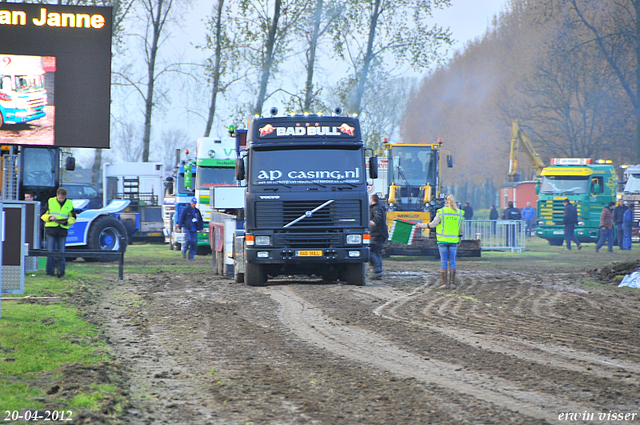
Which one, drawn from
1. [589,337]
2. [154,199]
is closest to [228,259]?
[589,337]

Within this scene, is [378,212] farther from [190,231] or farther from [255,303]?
[190,231]

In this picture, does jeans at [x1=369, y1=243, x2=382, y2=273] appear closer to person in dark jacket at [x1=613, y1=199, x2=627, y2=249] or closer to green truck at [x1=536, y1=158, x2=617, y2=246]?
person in dark jacket at [x1=613, y1=199, x2=627, y2=249]

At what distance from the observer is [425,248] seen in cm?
2480

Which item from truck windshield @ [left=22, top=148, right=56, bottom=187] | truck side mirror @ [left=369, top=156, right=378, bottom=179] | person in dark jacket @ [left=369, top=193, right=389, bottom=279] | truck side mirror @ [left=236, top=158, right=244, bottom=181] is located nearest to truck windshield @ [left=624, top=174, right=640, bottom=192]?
person in dark jacket @ [left=369, top=193, right=389, bottom=279]

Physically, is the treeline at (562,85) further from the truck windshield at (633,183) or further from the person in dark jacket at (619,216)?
the person in dark jacket at (619,216)

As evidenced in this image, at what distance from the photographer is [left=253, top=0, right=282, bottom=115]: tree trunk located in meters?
37.3

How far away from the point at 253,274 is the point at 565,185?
2275cm

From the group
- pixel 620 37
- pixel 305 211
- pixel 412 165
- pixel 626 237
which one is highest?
pixel 620 37

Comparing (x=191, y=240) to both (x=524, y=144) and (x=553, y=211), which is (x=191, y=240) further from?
(x=524, y=144)

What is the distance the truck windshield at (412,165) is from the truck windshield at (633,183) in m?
12.3

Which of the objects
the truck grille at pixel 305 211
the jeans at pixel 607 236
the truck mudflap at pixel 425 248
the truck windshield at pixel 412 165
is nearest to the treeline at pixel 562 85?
the jeans at pixel 607 236

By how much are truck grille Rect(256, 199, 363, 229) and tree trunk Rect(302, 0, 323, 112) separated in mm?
22719

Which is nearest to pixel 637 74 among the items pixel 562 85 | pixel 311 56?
pixel 562 85

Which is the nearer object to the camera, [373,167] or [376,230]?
[373,167]
